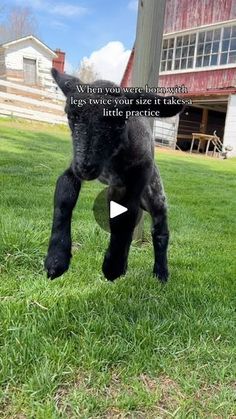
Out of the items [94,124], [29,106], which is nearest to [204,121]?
[29,106]

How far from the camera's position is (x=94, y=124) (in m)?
2.01

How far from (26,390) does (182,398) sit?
76cm

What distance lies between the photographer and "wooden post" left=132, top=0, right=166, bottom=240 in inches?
143

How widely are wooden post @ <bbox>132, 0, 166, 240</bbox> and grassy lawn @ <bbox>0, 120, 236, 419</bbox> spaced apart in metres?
1.38

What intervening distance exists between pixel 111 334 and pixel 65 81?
4.76 feet

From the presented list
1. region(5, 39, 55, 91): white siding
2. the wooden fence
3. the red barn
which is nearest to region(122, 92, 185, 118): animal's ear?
the wooden fence

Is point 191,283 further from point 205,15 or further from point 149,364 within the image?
point 205,15

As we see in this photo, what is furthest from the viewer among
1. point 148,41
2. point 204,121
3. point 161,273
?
point 204,121

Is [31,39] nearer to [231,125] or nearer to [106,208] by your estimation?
[231,125]

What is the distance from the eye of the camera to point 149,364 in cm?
253

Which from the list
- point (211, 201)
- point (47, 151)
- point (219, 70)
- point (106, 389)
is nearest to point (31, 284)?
point (106, 389)

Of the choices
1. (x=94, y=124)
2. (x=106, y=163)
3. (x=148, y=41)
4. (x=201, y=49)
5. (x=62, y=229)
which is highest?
(x=201, y=49)

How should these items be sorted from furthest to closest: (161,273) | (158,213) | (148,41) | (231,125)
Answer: (231,125) < (148,41) < (161,273) < (158,213)

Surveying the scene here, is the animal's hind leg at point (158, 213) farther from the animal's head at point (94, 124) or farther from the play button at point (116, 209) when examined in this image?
the animal's head at point (94, 124)
